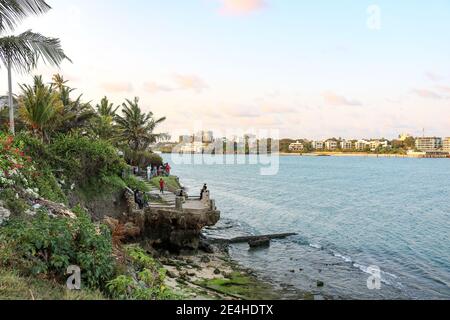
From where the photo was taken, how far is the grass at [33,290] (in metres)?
6.16

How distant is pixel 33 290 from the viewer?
6500 mm

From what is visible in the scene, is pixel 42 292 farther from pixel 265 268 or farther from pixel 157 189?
pixel 157 189

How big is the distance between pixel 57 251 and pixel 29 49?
7442mm

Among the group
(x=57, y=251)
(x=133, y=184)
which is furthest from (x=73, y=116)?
(x=57, y=251)

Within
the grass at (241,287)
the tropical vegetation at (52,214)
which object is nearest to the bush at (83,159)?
the tropical vegetation at (52,214)

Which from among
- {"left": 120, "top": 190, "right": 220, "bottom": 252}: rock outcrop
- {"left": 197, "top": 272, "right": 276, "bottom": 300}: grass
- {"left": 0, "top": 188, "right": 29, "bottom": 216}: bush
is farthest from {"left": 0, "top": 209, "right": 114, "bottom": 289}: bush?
{"left": 120, "top": 190, "right": 220, "bottom": 252}: rock outcrop

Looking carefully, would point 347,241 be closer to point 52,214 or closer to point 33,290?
point 52,214

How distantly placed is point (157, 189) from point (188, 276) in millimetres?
14212

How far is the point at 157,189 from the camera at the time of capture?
33656 millimetres

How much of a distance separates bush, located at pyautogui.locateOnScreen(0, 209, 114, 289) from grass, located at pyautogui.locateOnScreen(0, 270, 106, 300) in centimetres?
29

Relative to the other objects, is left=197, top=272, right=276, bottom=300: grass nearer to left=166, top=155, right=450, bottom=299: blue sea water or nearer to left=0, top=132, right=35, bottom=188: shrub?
left=166, top=155, right=450, bottom=299: blue sea water

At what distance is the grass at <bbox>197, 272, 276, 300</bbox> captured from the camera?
19328mm

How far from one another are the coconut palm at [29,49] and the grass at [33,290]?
790 centimetres
